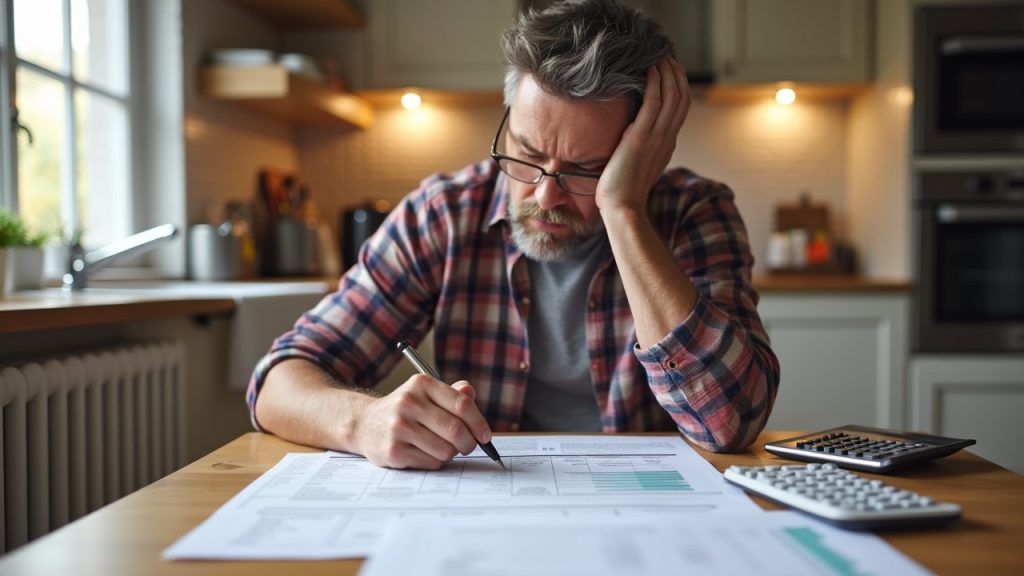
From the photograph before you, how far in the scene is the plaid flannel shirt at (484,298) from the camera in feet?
4.41

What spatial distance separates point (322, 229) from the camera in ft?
10.4

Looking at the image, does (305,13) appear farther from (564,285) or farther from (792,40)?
(564,285)

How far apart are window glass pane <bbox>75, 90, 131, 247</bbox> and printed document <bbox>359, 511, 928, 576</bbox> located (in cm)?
206

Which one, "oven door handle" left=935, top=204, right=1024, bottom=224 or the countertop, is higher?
"oven door handle" left=935, top=204, right=1024, bottom=224

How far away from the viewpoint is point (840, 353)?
2.93 m

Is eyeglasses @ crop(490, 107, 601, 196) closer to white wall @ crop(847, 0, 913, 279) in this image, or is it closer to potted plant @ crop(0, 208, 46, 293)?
potted plant @ crop(0, 208, 46, 293)

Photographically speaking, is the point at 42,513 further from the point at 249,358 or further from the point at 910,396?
the point at 910,396

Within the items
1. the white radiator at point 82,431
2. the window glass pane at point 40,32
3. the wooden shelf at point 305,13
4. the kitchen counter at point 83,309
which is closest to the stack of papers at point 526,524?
the kitchen counter at point 83,309

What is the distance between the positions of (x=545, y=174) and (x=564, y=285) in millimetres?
239

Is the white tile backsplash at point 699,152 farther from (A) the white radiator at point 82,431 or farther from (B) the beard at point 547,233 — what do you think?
(B) the beard at point 547,233

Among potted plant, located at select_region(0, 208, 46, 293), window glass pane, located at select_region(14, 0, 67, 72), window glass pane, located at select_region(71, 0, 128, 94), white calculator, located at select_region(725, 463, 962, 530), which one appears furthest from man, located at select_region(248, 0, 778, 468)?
window glass pane, located at select_region(71, 0, 128, 94)

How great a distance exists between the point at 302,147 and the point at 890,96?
2271 millimetres

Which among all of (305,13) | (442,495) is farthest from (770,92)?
(442,495)

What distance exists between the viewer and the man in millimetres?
1097
